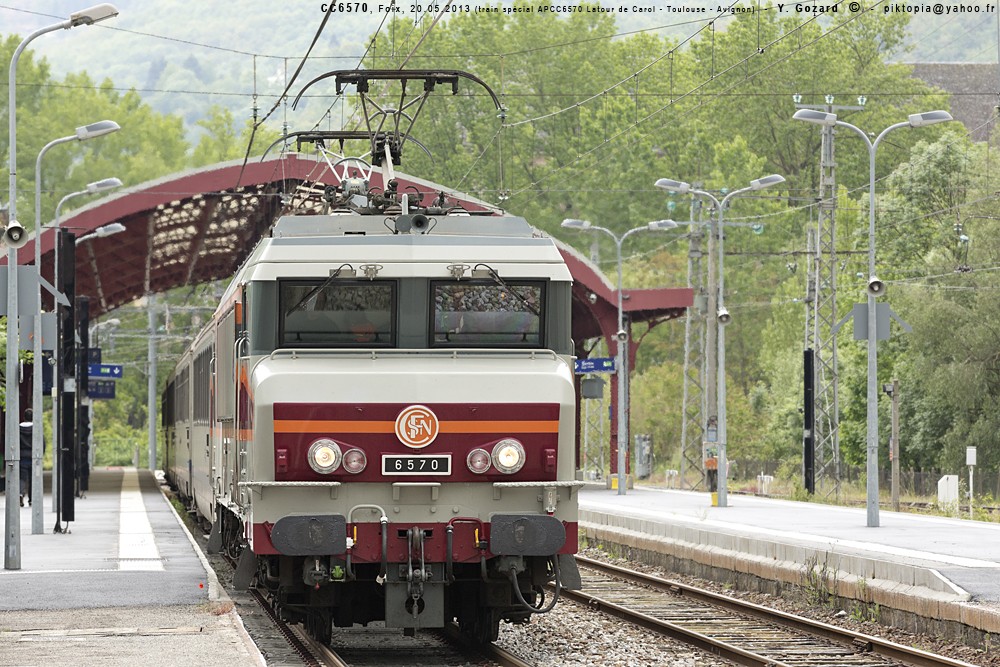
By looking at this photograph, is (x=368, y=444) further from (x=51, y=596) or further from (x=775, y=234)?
(x=775, y=234)

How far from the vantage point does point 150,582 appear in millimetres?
17922

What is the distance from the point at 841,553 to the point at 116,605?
25.4 feet

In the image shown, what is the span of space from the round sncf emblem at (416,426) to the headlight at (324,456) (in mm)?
493

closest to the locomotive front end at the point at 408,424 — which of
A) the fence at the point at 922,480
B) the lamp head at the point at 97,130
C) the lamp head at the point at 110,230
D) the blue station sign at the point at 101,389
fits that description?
the lamp head at the point at 97,130

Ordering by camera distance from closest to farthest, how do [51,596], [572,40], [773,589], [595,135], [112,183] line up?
[51,596] < [773,589] < [112,183] < [595,135] < [572,40]

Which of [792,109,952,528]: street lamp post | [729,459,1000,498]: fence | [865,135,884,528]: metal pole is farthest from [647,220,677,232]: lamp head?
[865,135,884,528]: metal pole

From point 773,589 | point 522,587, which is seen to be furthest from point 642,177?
point 522,587

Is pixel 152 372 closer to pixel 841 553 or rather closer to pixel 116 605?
pixel 841 553

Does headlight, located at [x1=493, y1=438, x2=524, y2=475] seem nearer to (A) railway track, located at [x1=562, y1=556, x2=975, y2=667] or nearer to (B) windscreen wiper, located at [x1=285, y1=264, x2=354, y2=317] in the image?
(B) windscreen wiper, located at [x1=285, y1=264, x2=354, y2=317]

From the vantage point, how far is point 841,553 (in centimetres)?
1877

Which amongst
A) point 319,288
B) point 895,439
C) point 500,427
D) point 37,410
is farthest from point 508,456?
point 895,439

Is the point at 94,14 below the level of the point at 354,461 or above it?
above

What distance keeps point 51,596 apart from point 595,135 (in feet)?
200

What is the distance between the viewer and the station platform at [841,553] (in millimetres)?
15586
